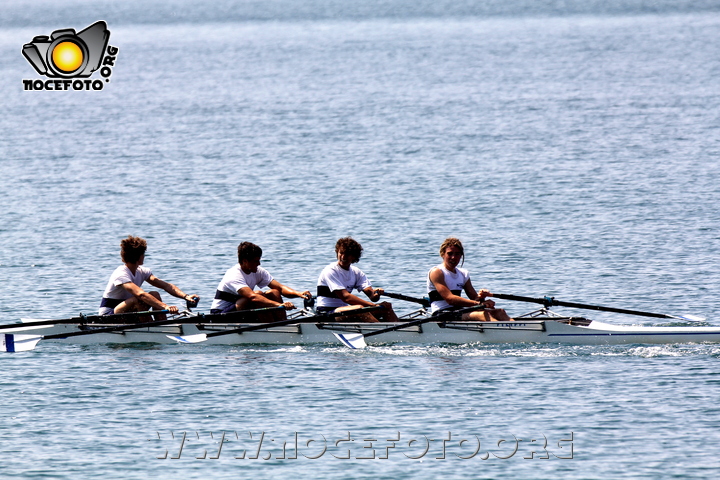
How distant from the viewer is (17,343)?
19250 mm

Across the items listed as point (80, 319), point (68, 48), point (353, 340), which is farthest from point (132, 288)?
point (68, 48)

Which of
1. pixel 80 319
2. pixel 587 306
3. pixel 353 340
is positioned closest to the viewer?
pixel 353 340

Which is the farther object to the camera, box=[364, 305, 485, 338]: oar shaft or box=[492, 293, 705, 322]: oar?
box=[492, 293, 705, 322]: oar

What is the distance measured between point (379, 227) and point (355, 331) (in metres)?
12.7

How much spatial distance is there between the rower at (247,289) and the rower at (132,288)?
0.49 meters

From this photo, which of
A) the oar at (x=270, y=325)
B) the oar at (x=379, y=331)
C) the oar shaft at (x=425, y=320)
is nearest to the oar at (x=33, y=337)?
the oar at (x=270, y=325)

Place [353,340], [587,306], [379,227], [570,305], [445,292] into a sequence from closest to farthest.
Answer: [353,340]
[445,292]
[570,305]
[587,306]
[379,227]

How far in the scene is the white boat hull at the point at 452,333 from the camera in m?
18.9

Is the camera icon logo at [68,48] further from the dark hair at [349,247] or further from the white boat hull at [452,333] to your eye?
the dark hair at [349,247]

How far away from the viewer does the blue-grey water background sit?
15812 mm

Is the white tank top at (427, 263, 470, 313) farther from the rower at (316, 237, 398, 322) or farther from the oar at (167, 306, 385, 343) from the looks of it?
the oar at (167, 306, 385, 343)

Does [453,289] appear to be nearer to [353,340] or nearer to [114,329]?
[353,340]

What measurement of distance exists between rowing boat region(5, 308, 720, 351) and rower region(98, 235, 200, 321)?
0.95ft

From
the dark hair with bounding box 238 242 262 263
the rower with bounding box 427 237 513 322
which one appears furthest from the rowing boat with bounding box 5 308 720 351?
the dark hair with bounding box 238 242 262 263
